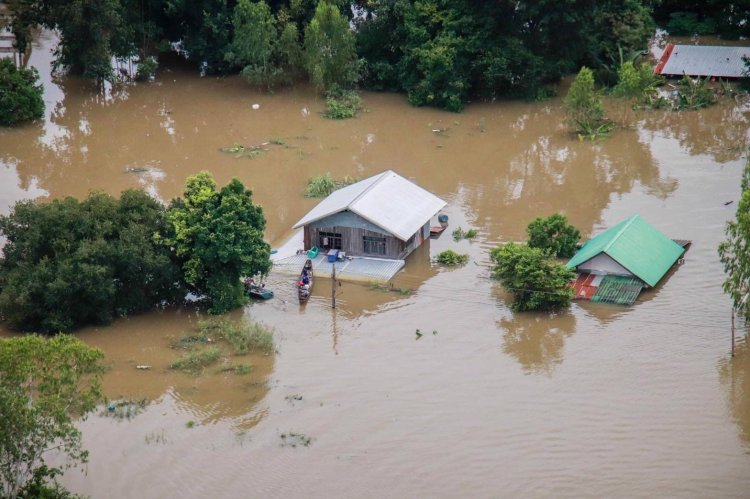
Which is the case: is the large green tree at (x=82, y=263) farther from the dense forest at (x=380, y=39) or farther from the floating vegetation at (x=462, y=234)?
the dense forest at (x=380, y=39)

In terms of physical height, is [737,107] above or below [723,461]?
above

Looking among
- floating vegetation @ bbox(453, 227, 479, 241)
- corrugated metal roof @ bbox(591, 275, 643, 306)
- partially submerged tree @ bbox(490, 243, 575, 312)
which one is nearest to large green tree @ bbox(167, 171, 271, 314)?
partially submerged tree @ bbox(490, 243, 575, 312)

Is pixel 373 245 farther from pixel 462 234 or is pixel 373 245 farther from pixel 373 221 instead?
pixel 462 234

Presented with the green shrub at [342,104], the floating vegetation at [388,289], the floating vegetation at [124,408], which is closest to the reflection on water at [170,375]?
the floating vegetation at [124,408]

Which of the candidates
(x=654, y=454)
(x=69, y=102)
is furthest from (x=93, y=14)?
(x=654, y=454)

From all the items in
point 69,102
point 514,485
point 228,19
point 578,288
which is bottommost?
point 514,485

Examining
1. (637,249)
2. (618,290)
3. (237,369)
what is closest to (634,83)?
(637,249)

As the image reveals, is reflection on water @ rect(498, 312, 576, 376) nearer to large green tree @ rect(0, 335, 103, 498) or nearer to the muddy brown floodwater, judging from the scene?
the muddy brown floodwater

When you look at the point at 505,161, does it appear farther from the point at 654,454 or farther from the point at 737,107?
the point at 654,454
